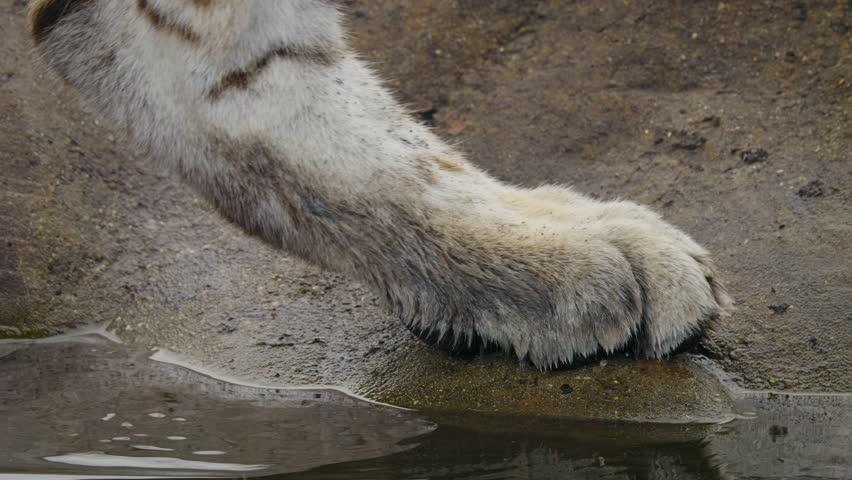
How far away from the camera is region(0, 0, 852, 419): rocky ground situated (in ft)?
5.71

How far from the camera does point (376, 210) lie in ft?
5.57

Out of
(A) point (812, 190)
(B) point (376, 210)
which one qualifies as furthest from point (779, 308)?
(B) point (376, 210)

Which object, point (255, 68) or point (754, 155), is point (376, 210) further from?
point (754, 155)

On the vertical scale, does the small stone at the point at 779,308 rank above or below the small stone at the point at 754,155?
below

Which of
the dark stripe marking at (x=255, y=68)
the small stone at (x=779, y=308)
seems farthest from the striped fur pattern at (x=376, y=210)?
the small stone at (x=779, y=308)

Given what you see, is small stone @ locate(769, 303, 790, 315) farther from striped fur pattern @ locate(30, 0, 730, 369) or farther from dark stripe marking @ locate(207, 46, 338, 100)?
dark stripe marking @ locate(207, 46, 338, 100)

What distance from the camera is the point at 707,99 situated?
99.3 inches

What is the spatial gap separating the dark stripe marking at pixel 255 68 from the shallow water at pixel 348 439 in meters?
0.53

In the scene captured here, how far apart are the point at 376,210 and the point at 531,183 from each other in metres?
0.83

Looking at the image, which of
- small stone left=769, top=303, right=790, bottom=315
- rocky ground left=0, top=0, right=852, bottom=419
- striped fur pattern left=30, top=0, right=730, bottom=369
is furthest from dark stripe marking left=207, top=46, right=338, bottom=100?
small stone left=769, top=303, right=790, bottom=315

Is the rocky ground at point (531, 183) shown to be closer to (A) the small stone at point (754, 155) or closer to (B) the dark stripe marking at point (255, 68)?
→ (A) the small stone at point (754, 155)

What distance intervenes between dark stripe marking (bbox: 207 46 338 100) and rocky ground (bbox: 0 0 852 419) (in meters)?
0.52

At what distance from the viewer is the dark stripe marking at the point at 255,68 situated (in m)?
1.70

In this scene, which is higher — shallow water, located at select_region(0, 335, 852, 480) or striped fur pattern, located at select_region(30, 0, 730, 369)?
striped fur pattern, located at select_region(30, 0, 730, 369)
